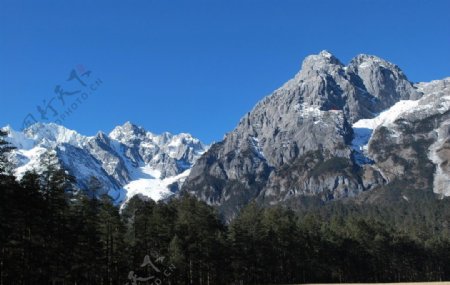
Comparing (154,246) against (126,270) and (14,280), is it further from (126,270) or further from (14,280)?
(14,280)

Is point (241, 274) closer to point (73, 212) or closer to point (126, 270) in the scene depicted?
point (126, 270)

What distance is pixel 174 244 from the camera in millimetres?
80000

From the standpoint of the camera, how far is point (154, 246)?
86438 mm

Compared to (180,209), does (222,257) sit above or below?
below

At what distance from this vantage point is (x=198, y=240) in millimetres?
88062

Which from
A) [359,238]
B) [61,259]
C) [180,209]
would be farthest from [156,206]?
[359,238]

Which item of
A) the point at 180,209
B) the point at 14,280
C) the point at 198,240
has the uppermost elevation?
the point at 180,209

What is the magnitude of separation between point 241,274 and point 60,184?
50.6m

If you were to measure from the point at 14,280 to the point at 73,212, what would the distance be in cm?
1072

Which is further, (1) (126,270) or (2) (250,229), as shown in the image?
(2) (250,229)

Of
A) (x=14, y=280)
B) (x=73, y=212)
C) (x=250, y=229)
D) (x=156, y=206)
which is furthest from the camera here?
(x=250, y=229)

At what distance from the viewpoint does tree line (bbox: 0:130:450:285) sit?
5866 cm

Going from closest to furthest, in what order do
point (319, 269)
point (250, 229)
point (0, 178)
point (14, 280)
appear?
1. point (0, 178)
2. point (14, 280)
3. point (250, 229)
4. point (319, 269)

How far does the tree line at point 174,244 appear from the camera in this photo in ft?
192
